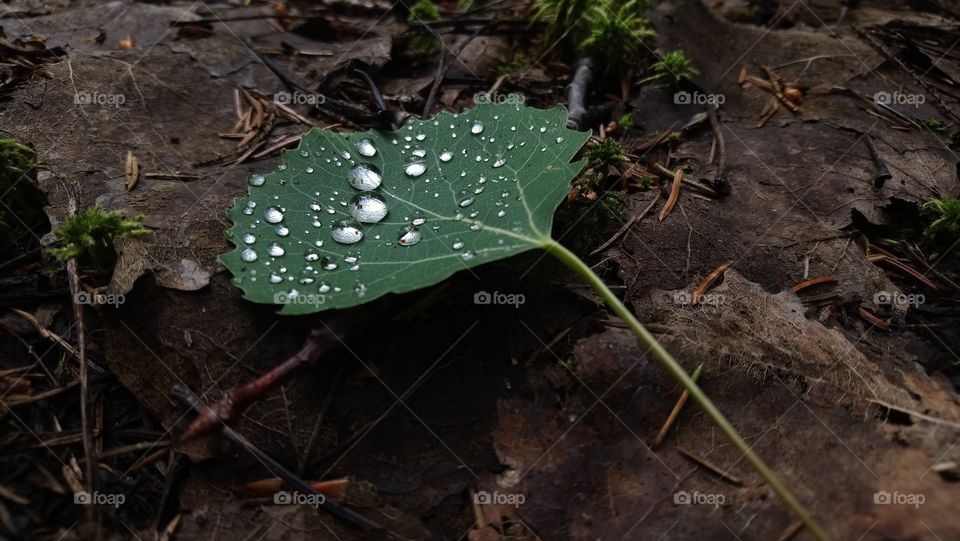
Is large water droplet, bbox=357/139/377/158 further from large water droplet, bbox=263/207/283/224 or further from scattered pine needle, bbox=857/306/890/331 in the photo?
scattered pine needle, bbox=857/306/890/331

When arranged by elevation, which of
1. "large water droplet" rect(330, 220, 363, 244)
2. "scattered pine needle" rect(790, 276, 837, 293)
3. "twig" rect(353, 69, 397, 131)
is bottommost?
"scattered pine needle" rect(790, 276, 837, 293)

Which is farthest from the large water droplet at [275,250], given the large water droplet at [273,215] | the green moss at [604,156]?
the green moss at [604,156]

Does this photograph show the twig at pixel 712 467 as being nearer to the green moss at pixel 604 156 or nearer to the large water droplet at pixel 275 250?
the green moss at pixel 604 156

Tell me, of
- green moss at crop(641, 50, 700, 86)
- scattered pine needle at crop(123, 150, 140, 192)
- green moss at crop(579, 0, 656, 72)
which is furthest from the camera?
green moss at crop(579, 0, 656, 72)

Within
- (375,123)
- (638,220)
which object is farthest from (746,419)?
(375,123)

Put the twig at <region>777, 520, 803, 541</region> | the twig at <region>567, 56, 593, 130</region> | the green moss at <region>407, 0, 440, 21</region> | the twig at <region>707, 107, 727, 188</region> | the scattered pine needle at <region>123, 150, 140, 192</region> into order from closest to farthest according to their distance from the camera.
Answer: the twig at <region>777, 520, 803, 541</region> → the scattered pine needle at <region>123, 150, 140, 192</region> → the twig at <region>707, 107, 727, 188</region> → the twig at <region>567, 56, 593, 130</region> → the green moss at <region>407, 0, 440, 21</region>

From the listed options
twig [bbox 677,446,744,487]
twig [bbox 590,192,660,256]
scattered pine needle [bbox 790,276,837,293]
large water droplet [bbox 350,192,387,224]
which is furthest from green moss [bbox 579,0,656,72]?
twig [bbox 677,446,744,487]

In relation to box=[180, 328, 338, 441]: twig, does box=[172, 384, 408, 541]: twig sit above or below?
below
